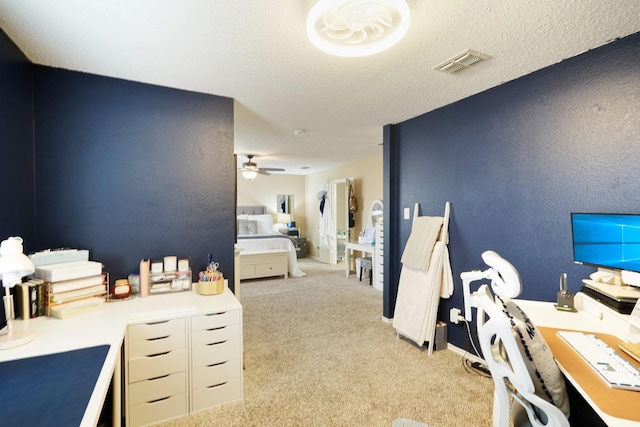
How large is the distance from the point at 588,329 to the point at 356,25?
187 cm

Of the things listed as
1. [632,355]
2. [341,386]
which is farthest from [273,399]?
[632,355]

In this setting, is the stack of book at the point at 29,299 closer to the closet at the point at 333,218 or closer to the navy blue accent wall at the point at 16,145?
the navy blue accent wall at the point at 16,145

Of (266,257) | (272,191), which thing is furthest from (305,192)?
(266,257)

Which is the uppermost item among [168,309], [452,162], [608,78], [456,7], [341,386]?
[456,7]

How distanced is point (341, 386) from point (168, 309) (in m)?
1.36

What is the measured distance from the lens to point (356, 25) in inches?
50.0

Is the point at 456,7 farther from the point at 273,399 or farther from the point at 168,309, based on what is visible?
the point at 273,399

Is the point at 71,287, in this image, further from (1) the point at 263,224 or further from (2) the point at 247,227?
(1) the point at 263,224

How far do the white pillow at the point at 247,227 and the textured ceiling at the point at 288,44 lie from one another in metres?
4.38

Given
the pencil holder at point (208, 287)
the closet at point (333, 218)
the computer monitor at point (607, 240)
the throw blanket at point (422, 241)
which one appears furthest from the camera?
the closet at point (333, 218)

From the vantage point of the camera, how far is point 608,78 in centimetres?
170

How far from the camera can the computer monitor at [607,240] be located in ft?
4.67

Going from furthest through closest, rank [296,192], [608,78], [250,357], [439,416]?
[296,192]
[250,357]
[439,416]
[608,78]

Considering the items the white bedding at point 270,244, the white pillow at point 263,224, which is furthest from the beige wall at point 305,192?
the white bedding at point 270,244
